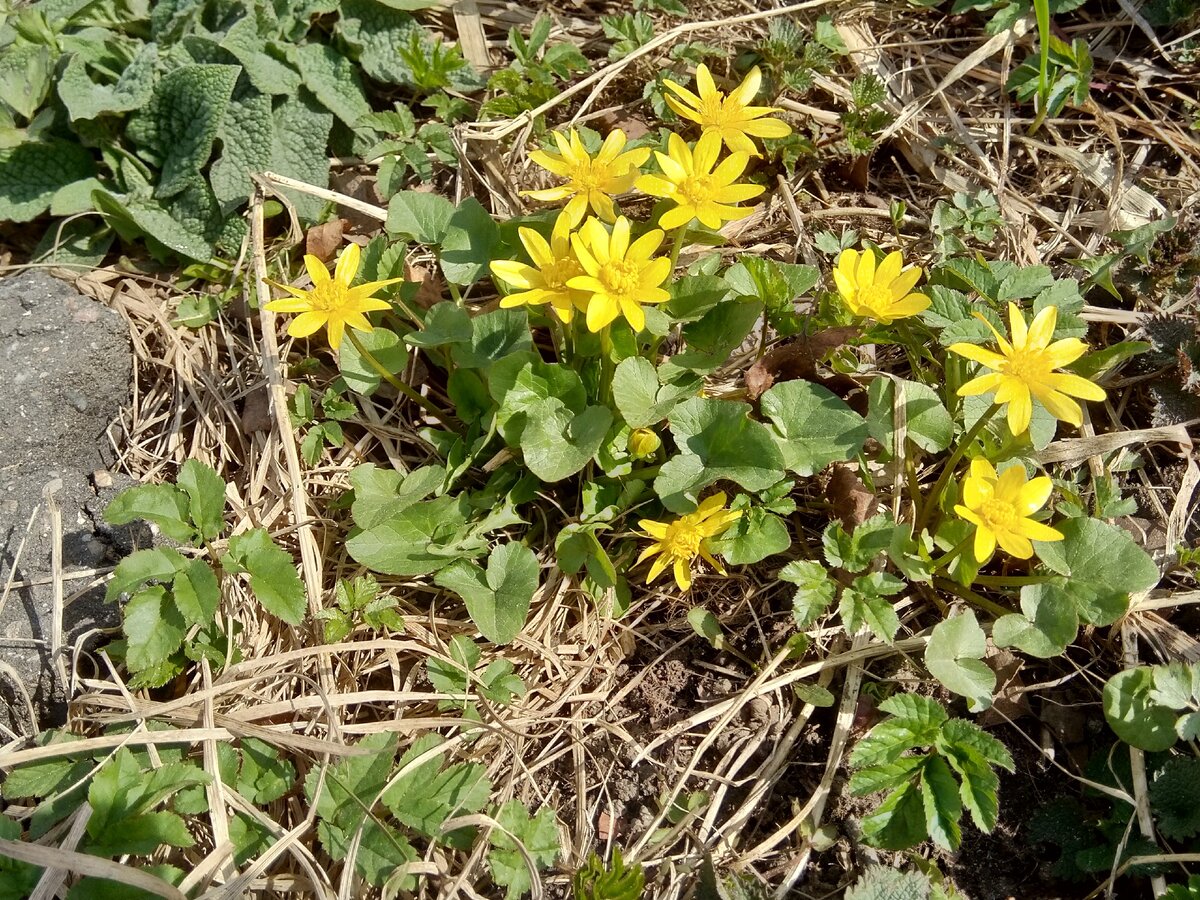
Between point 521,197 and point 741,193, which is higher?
point 741,193

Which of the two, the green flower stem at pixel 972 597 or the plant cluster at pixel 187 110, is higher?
the plant cluster at pixel 187 110

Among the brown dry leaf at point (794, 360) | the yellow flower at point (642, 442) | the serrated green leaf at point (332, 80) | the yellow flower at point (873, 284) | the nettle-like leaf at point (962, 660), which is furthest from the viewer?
the serrated green leaf at point (332, 80)

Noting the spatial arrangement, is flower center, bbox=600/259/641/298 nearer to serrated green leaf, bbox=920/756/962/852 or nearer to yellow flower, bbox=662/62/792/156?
yellow flower, bbox=662/62/792/156

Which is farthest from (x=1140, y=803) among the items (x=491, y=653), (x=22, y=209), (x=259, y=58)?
(x=22, y=209)

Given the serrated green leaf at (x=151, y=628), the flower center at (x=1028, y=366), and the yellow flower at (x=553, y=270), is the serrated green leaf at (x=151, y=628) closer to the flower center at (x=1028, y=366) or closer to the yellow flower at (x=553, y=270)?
the yellow flower at (x=553, y=270)

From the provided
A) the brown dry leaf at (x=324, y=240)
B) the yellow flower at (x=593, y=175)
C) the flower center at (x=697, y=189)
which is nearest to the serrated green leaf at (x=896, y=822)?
the flower center at (x=697, y=189)

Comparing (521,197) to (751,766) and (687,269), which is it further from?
Result: (751,766)

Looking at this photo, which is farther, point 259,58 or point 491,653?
point 259,58

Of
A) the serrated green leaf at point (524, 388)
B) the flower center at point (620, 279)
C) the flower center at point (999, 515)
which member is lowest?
the serrated green leaf at point (524, 388)
